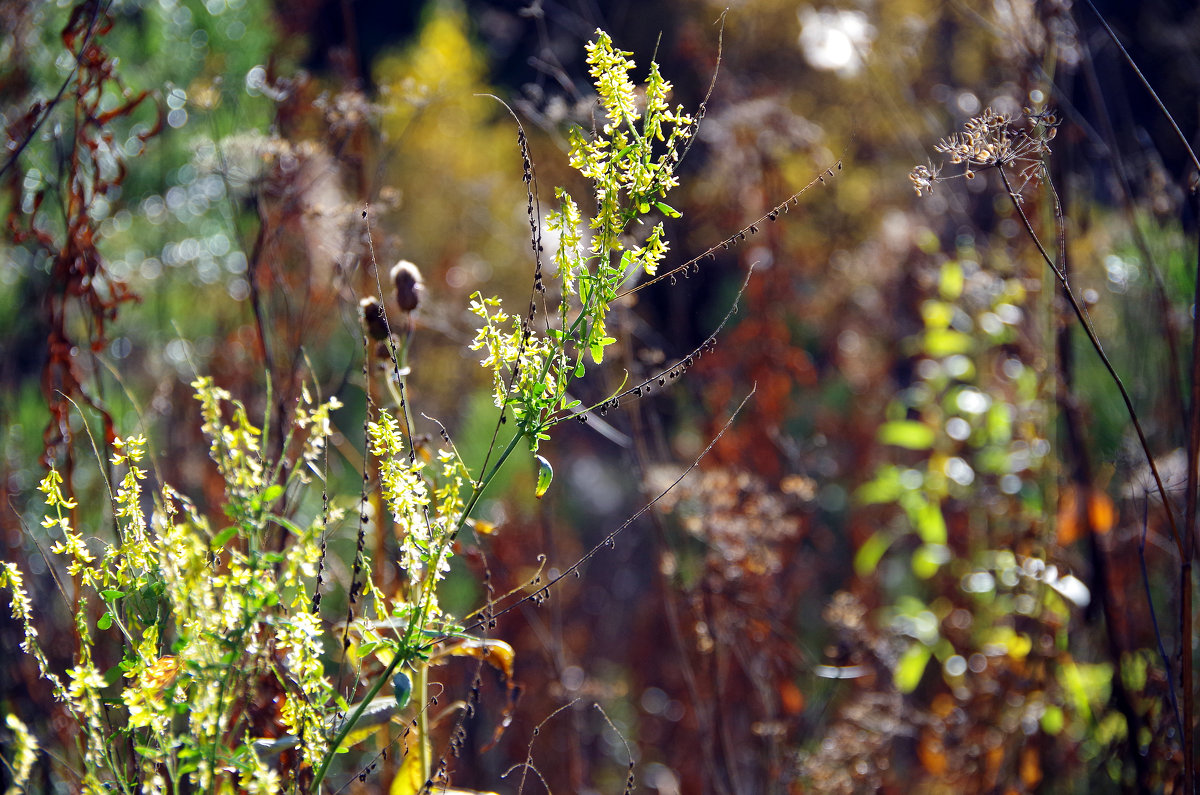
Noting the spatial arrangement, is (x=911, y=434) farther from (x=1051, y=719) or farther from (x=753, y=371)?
(x=1051, y=719)

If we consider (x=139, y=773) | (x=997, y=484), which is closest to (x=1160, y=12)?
(x=997, y=484)

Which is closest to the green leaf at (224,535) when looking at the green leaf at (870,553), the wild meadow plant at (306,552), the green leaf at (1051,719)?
the wild meadow plant at (306,552)

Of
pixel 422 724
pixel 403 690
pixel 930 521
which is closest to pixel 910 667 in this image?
pixel 930 521

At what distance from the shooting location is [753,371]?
2557 mm

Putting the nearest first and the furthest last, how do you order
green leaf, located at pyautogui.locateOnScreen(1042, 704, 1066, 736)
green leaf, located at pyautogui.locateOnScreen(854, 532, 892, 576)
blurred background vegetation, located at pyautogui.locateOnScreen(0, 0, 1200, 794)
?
blurred background vegetation, located at pyautogui.locateOnScreen(0, 0, 1200, 794), green leaf, located at pyautogui.locateOnScreen(1042, 704, 1066, 736), green leaf, located at pyautogui.locateOnScreen(854, 532, 892, 576)

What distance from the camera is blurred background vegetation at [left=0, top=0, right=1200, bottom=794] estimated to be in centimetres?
155

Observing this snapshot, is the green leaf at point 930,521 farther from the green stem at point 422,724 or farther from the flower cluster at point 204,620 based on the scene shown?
the flower cluster at point 204,620

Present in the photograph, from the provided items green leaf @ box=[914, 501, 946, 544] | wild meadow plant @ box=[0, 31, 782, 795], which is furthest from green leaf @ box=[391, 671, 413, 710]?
green leaf @ box=[914, 501, 946, 544]

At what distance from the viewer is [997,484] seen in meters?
2.24

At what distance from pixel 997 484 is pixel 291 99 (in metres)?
1.79

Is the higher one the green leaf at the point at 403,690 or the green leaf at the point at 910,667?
the green leaf at the point at 403,690

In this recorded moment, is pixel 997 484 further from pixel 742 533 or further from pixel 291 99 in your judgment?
pixel 291 99

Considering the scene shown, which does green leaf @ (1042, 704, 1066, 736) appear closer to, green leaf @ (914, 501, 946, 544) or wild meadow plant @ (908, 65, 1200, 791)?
wild meadow plant @ (908, 65, 1200, 791)

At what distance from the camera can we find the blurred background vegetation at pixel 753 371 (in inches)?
61.2
